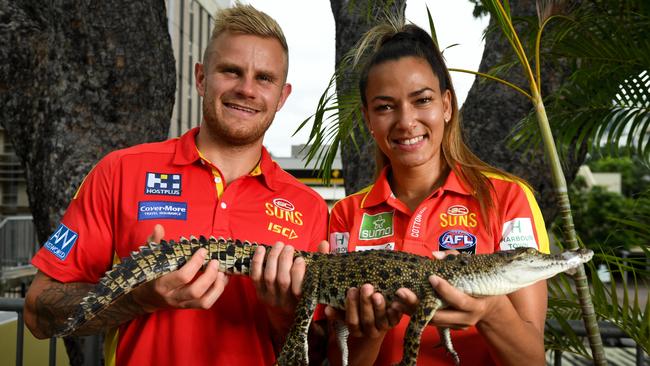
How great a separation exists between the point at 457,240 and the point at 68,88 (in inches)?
140

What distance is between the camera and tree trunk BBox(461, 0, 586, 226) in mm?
4992

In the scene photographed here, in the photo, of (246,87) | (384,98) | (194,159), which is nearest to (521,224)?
(384,98)

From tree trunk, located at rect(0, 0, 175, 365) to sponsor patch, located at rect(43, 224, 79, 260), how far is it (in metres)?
1.98

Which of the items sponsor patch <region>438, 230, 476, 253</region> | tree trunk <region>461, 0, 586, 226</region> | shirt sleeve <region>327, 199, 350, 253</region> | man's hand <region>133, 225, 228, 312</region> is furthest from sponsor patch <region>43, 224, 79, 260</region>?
tree trunk <region>461, 0, 586, 226</region>

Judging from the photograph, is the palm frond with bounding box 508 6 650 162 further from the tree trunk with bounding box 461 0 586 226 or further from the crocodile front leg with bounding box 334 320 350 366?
the crocodile front leg with bounding box 334 320 350 366

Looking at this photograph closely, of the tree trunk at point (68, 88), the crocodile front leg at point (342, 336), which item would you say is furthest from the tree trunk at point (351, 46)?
the crocodile front leg at point (342, 336)

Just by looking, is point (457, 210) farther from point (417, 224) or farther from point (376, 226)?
point (376, 226)

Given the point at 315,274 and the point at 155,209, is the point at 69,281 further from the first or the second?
the point at 315,274

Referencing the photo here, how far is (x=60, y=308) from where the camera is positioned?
8.00ft

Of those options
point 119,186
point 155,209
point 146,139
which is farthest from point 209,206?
point 146,139

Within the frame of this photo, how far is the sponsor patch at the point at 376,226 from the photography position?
2709 mm

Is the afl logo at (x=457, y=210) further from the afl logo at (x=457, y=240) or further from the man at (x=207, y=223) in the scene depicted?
the man at (x=207, y=223)

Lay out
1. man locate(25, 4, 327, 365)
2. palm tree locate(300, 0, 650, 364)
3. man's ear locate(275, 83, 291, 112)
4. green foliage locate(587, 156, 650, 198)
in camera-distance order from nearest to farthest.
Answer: man locate(25, 4, 327, 365) → man's ear locate(275, 83, 291, 112) → palm tree locate(300, 0, 650, 364) → green foliage locate(587, 156, 650, 198)

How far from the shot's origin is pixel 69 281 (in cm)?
258
